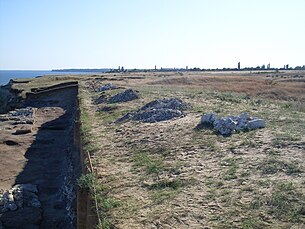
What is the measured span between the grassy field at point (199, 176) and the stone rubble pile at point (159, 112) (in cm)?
93

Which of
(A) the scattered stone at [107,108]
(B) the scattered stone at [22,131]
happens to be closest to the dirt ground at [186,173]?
(A) the scattered stone at [107,108]

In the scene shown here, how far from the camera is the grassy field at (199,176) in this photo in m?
5.87

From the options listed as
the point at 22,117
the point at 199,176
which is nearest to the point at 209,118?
the point at 199,176

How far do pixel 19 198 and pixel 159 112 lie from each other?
234 inches

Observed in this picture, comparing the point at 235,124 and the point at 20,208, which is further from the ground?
the point at 235,124

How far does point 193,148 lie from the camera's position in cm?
977

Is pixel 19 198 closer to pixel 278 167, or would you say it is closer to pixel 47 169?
pixel 47 169

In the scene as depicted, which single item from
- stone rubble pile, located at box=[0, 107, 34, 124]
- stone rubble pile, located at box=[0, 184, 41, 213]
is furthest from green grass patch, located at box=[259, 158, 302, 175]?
stone rubble pile, located at box=[0, 107, 34, 124]

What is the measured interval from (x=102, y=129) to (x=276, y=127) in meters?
6.50

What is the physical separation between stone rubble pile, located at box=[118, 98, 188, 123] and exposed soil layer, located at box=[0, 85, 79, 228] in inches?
111


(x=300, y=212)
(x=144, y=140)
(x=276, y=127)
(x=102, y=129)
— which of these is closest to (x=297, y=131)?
(x=276, y=127)

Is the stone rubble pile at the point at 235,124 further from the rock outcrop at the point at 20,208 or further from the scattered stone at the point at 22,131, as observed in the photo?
the scattered stone at the point at 22,131

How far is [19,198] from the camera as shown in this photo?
11.4m

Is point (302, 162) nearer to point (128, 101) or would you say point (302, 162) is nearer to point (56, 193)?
point (56, 193)
